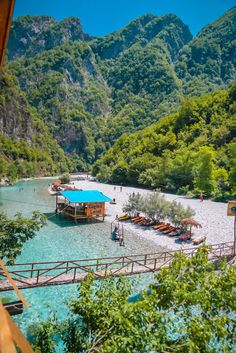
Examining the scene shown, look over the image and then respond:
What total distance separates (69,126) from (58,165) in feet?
139

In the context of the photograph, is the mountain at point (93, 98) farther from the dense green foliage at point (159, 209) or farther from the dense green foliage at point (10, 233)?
the dense green foliage at point (10, 233)

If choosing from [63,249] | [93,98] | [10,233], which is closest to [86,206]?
[63,249]

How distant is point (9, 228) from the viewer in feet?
40.9

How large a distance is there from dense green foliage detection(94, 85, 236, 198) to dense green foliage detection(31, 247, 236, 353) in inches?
1524

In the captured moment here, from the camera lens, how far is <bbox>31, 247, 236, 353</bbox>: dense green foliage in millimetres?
4512

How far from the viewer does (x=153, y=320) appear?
16.1 feet

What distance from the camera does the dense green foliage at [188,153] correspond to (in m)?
47.2

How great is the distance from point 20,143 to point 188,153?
60441 millimetres

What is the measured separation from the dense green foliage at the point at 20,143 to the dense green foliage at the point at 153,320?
69.3 m

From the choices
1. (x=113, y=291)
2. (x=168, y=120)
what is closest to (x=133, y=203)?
(x=113, y=291)

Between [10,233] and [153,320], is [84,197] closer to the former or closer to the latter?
[10,233]

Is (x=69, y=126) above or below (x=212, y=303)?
above

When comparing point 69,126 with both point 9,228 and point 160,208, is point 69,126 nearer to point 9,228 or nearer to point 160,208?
point 160,208

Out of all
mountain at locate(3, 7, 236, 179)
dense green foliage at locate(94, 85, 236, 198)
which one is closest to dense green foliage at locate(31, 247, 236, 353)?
dense green foliage at locate(94, 85, 236, 198)
